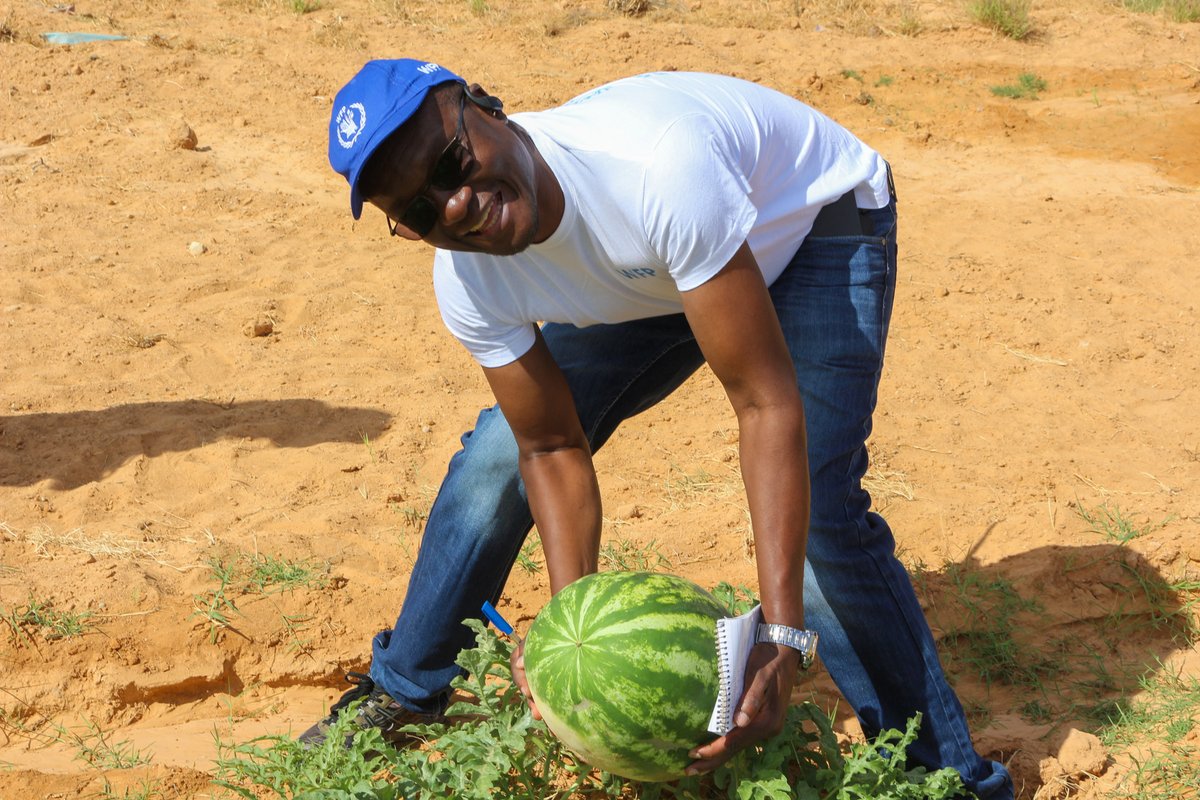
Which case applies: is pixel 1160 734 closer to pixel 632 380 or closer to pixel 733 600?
pixel 733 600

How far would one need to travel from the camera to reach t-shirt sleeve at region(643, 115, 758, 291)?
7.39 feet

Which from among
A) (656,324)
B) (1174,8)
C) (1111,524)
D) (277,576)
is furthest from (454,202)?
(1174,8)

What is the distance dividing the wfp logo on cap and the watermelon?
1046 mm

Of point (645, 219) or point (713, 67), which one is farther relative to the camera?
point (713, 67)

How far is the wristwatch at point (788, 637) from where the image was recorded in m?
2.35

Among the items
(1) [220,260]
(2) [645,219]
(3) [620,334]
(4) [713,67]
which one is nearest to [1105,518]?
(3) [620,334]

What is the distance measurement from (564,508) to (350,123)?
1.06m

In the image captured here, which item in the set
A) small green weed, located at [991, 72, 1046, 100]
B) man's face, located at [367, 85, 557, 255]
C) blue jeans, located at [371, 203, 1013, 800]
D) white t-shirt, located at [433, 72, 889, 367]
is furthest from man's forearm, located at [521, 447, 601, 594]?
small green weed, located at [991, 72, 1046, 100]

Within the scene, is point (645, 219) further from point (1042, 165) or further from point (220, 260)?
point (1042, 165)

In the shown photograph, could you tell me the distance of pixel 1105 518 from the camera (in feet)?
14.4

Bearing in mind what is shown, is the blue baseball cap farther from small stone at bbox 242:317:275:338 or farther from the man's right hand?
small stone at bbox 242:317:275:338

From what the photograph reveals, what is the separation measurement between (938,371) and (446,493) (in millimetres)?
3558

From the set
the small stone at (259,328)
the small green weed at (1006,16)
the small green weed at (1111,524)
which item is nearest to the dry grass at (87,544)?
the small stone at (259,328)

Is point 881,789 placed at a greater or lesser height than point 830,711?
greater
